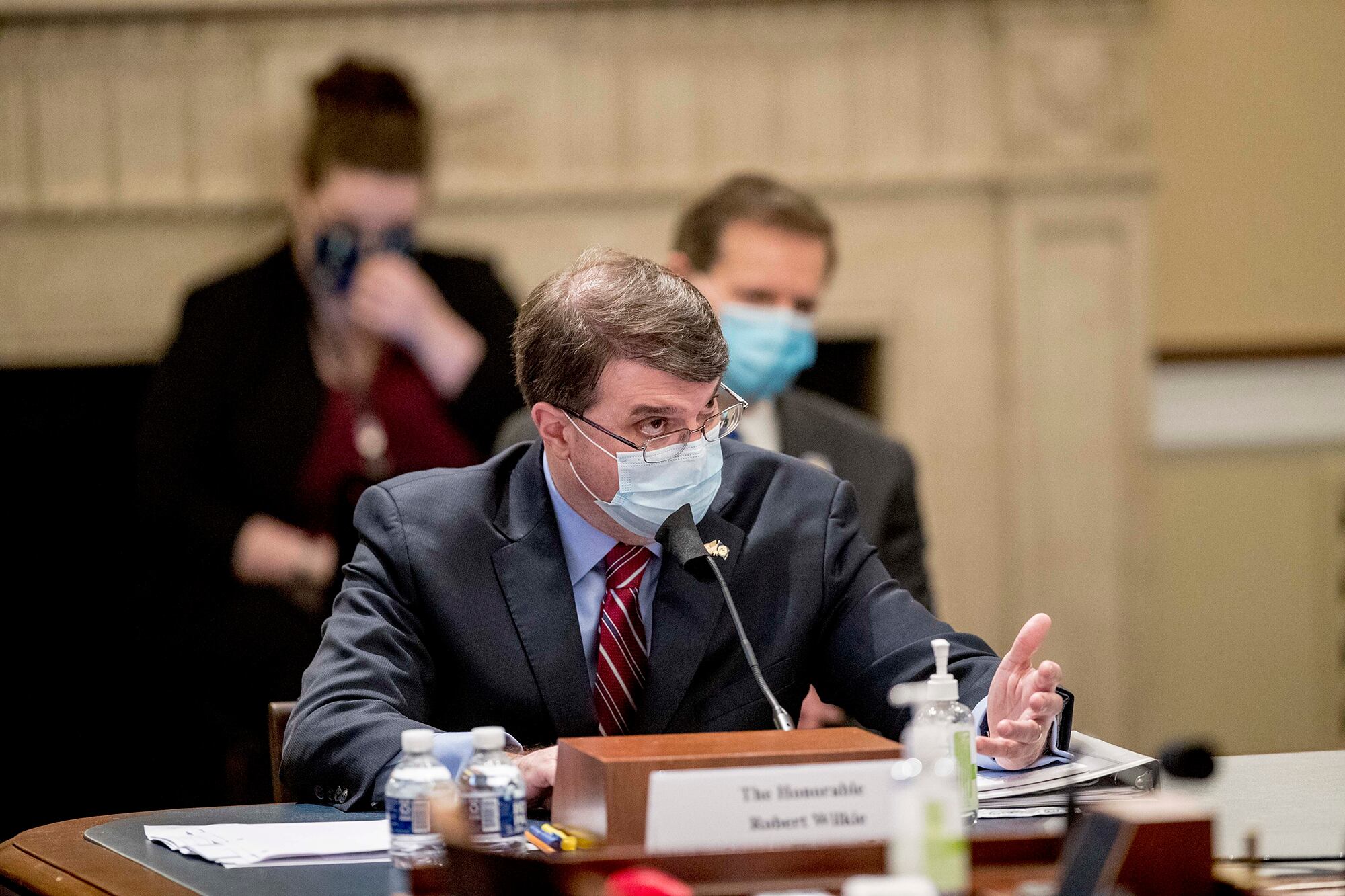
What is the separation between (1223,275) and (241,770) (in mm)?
2994

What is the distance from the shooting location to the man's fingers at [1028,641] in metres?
1.94

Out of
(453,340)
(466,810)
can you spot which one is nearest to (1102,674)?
(453,340)

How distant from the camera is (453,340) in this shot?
3.93 m

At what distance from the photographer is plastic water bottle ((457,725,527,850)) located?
5.52 ft

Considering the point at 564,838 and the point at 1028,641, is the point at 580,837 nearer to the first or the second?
the point at 564,838

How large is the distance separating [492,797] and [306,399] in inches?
90.2

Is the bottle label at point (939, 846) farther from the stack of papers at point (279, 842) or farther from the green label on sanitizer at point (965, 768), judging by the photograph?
the stack of papers at point (279, 842)

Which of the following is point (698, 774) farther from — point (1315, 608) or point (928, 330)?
point (1315, 608)

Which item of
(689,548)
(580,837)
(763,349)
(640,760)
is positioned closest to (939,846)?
(640,760)

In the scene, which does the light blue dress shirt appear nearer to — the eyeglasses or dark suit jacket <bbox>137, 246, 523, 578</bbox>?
the eyeglasses

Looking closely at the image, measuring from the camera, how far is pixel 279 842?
182 centimetres

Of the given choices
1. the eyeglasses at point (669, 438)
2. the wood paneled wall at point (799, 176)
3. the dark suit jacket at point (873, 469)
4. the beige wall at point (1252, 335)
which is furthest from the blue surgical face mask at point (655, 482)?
the beige wall at point (1252, 335)

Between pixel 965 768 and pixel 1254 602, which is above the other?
pixel 965 768

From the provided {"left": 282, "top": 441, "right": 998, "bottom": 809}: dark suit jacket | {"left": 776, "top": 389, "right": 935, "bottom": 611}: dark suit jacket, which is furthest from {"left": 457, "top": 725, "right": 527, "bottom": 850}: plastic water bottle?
{"left": 776, "top": 389, "right": 935, "bottom": 611}: dark suit jacket
